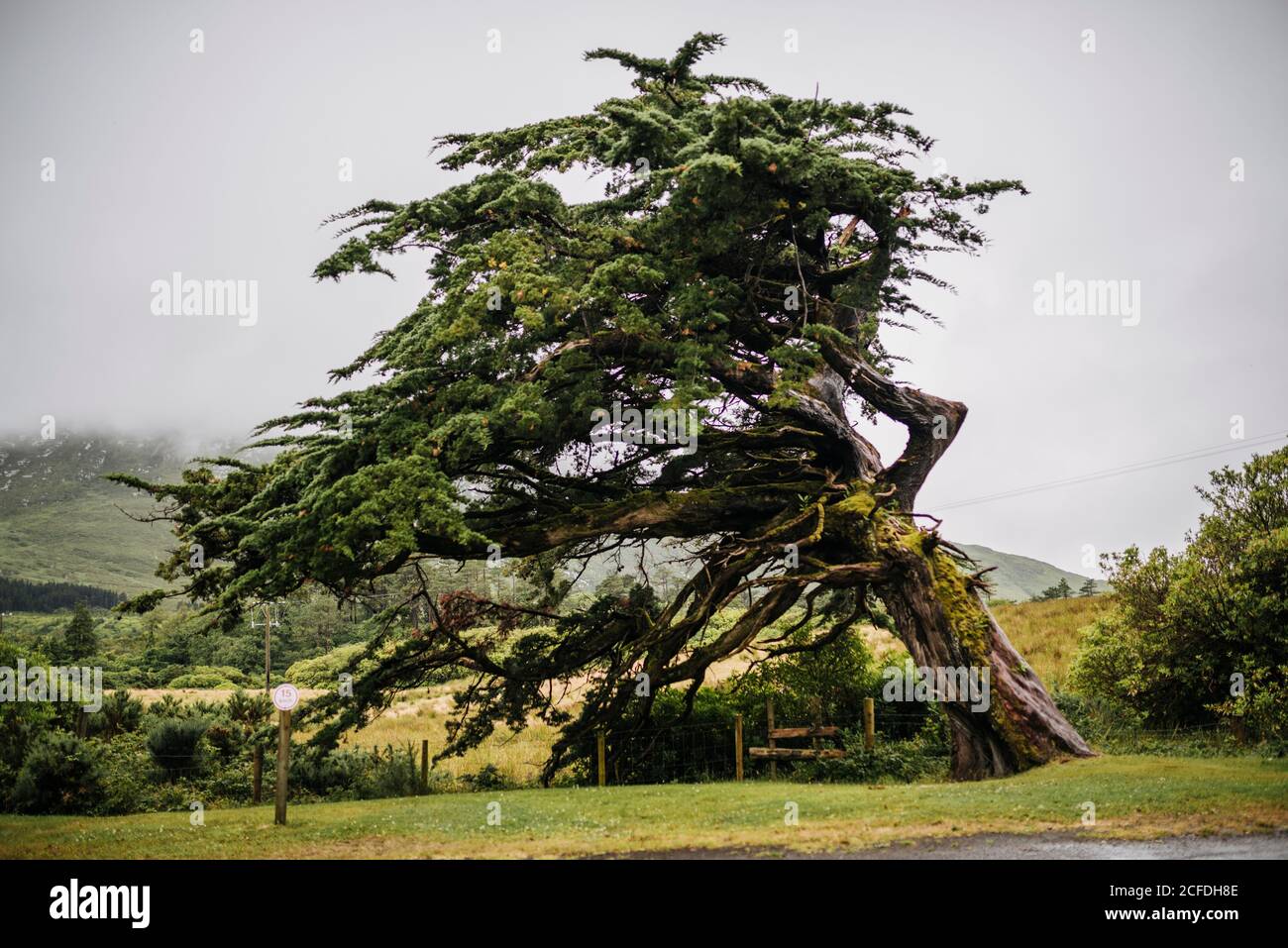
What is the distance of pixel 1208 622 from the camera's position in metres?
20.4

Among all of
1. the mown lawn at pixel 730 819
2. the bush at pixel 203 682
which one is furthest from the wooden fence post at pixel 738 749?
the bush at pixel 203 682

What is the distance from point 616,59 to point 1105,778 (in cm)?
1533

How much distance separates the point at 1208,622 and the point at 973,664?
5660 mm

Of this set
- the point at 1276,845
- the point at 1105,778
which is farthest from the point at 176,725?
the point at 1276,845

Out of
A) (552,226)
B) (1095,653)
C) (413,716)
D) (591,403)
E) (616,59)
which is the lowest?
(413,716)

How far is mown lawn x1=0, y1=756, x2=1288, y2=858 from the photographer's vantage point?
12.2 metres

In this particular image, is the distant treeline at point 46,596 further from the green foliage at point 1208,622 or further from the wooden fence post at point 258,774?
the green foliage at point 1208,622

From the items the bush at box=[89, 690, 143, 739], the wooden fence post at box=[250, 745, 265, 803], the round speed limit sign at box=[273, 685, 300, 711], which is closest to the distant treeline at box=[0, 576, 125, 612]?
the bush at box=[89, 690, 143, 739]

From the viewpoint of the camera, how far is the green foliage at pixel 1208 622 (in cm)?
1936

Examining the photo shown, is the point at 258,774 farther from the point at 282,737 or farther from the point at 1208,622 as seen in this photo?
the point at 1208,622

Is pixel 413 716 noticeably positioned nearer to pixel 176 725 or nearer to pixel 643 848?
pixel 176 725

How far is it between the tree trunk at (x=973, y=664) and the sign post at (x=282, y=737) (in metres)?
10.9

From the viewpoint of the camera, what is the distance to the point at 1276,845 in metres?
10.4
